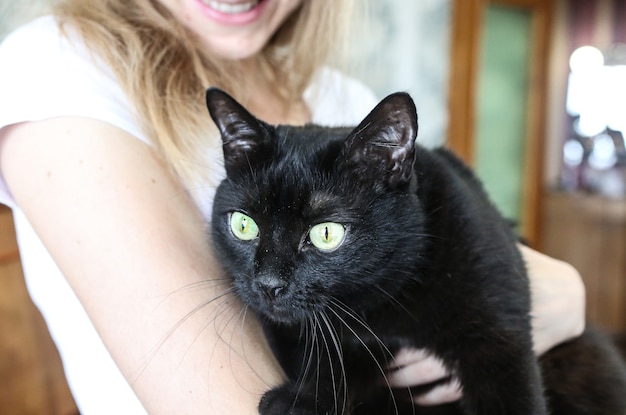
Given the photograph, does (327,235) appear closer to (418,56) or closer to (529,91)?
(418,56)

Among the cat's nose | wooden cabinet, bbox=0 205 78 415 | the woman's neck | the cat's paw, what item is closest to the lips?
the woman's neck

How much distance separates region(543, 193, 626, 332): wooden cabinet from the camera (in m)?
3.58

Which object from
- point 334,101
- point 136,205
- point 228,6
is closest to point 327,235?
point 136,205

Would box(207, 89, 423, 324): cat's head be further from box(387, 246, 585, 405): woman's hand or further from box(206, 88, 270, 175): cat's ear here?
box(387, 246, 585, 405): woman's hand

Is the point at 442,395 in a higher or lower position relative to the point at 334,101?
lower

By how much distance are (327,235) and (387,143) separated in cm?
14

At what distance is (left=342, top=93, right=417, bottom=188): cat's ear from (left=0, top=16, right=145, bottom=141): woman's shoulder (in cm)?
30

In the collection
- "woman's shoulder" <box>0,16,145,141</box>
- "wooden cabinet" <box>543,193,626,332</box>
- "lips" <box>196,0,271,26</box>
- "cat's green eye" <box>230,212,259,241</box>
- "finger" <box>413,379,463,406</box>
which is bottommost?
"wooden cabinet" <box>543,193,626,332</box>

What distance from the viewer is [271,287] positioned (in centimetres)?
71

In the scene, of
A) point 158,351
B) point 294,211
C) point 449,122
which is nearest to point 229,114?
point 294,211

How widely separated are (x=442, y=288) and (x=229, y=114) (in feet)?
1.24

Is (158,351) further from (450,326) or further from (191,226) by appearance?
(450,326)

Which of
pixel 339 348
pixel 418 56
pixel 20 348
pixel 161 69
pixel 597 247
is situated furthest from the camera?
pixel 597 247

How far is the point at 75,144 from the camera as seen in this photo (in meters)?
0.71
